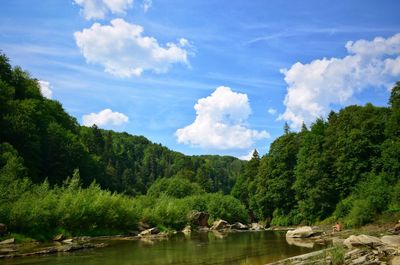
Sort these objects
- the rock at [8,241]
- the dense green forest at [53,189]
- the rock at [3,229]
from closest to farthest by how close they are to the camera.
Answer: the rock at [8,241]
the rock at [3,229]
the dense green forest at [53,189]

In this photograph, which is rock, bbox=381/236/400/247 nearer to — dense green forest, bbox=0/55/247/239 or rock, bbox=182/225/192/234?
dense green forest, bbox=0/55/247/239

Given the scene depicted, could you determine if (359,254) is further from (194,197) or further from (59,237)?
(194,197)

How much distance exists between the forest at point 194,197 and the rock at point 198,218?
3.46 meters

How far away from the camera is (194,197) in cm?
9831

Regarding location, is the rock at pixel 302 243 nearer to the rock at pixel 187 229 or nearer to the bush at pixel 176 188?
the rock at pixel 187 229

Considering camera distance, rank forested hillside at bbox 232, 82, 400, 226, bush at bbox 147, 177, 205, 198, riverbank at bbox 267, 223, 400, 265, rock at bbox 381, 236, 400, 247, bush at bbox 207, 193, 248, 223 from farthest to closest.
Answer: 1. bush at bbox 147, 177, 205, 198
2. bush at bbox 207, 193, 248, 223
3. forested hillside at bbox 232, 82, 400, 226
4. rock at bbox 381, 236, 400, 247
5. riverbank at bbox 267, 223, 400, 265

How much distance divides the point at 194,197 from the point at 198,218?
12820 millimetres

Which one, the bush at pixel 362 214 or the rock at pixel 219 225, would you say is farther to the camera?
the rock at pixel 219 225

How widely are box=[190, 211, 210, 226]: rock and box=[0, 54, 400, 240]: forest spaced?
3459mm

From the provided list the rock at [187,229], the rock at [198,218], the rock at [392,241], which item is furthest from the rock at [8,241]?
the rock at [198,218]

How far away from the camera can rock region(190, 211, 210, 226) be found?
85.1m

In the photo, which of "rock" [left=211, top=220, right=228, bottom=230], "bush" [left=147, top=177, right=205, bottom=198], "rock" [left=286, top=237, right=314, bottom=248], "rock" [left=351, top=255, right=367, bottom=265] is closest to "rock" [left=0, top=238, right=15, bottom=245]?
"rock" [left=286, top=237, right=314, bottom=248]

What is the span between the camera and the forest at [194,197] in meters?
48.0

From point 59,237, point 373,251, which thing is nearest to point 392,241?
point 373,251
